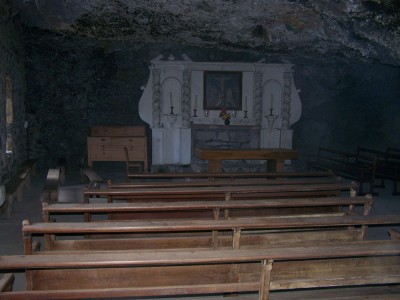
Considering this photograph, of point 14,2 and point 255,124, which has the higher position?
point 14,2

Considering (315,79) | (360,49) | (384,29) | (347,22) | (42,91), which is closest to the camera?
(384,29)

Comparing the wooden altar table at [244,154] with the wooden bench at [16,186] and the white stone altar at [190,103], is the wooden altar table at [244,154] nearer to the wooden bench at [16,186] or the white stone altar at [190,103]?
the white stone altar at [190,103]

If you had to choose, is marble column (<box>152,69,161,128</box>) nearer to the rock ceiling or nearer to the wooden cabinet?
the wooden cabinet

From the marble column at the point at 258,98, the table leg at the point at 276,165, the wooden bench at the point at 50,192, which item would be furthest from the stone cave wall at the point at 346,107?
the wooden bench at the point at 50,192

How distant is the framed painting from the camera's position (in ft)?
33.9

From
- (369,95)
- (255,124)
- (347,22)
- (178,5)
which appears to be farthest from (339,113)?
(178,5)

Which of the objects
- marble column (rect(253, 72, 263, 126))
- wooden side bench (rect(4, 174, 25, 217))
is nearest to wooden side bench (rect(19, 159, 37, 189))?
wooden side bench (rect(4, 174, 25, 217))

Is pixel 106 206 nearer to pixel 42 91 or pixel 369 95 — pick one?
pixel 42 91

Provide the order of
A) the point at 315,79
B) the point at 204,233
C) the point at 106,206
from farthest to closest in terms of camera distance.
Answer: the point at 315,79
the point at 204,233
the point at 106,206

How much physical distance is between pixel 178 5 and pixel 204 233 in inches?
187

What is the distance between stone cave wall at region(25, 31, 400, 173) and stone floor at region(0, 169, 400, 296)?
4.67 ft

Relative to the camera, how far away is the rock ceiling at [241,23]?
19.2 feet

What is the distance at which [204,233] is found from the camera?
4664 mm

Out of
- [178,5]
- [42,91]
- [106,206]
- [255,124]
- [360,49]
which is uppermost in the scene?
[178,5]
